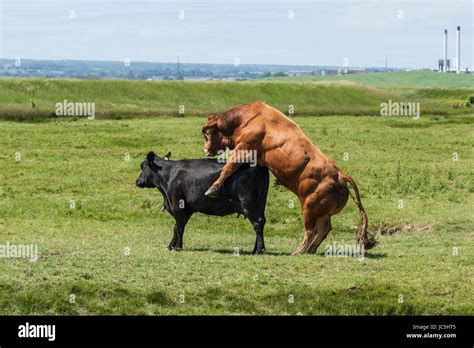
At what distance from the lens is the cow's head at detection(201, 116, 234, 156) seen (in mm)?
22562

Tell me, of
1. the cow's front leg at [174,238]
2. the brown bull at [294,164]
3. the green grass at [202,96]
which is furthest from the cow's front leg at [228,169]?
the green grass at [202,96]

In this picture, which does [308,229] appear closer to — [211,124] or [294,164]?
[294,164]

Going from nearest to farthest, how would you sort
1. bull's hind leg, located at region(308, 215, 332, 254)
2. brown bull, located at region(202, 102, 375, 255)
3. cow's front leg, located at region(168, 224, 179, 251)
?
brown bull, located at region(202, 102, 375, 255) → bull's hind leg, located at region(308, 215, 332, 254) → cow's front leg, located at region(168, 224, 179, 251)

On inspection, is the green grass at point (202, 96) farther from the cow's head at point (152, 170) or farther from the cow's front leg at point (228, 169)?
the cow's front leg at point (228, 169)

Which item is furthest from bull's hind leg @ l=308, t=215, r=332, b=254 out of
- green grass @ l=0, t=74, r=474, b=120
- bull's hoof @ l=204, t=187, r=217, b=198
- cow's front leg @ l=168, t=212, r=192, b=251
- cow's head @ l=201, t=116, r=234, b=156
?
green grass @ l=0, t=74, r=474, b=120

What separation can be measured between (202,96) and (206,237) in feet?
232

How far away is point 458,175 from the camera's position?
37562 millimetres

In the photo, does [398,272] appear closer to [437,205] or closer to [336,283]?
[336,283]

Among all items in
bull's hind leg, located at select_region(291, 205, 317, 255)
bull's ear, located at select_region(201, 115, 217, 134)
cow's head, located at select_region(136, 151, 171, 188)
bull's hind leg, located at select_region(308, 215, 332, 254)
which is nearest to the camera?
bull's hind leg, located at select_region(291, 205, 317, 255)

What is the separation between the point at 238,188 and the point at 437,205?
11830mm

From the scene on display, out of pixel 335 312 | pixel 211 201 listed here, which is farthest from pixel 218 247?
pixel 335 312

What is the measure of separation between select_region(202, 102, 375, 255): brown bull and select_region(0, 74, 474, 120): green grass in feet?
161

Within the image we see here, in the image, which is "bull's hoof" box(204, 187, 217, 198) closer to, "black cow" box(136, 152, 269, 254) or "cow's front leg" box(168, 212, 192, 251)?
"black cow" box(136, 152, 269, 254)

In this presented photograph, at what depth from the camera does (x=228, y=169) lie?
70.7ft
